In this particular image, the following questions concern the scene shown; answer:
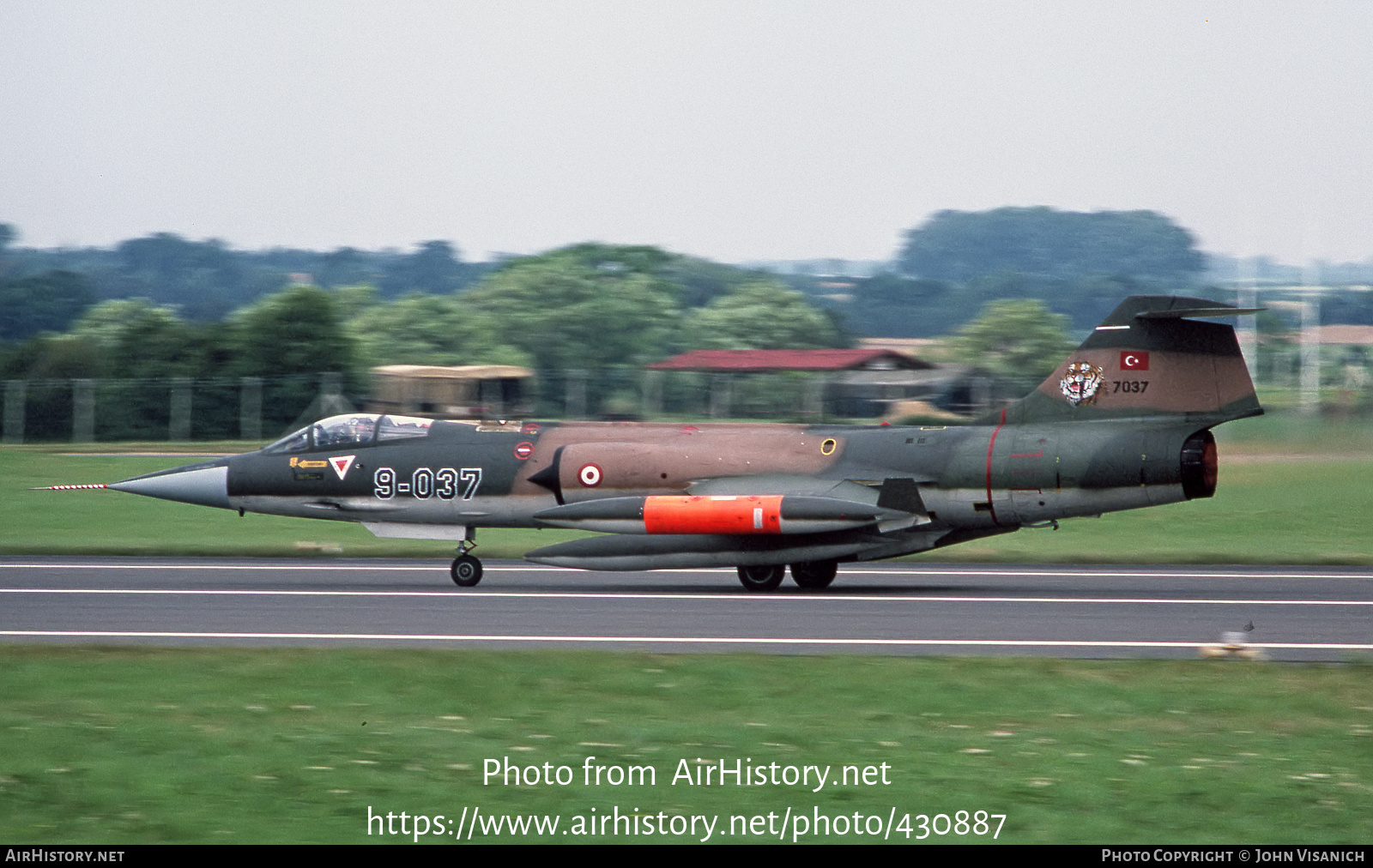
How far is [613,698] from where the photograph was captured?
11766mm

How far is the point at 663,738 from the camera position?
10.2 metres

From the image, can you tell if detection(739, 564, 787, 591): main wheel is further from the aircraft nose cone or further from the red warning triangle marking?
the aircraft nose cone

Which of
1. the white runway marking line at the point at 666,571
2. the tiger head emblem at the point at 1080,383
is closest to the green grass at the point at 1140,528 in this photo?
the white runway marking line at the point at 666,571

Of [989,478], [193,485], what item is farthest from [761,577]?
[193,485]

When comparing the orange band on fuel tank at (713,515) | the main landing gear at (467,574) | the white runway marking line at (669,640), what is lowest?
the white runway marking line at (669,640)

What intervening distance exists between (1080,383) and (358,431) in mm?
10215

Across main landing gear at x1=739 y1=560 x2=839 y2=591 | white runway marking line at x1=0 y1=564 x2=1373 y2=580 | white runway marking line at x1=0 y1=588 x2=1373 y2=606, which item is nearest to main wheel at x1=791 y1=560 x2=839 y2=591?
main landing gear at x1=739 y1=560 x2=839 y2=591

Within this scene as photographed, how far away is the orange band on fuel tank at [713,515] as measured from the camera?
19.1 m

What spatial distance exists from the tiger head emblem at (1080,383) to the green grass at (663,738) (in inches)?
252

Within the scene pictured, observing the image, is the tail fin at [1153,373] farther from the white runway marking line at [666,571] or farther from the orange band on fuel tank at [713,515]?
the white runway marking line at [666,571]

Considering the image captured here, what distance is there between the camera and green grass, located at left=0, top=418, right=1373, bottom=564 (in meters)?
25.7

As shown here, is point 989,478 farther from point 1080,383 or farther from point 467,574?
point 467,574

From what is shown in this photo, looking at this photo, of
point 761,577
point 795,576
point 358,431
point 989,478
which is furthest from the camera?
point 358,431
